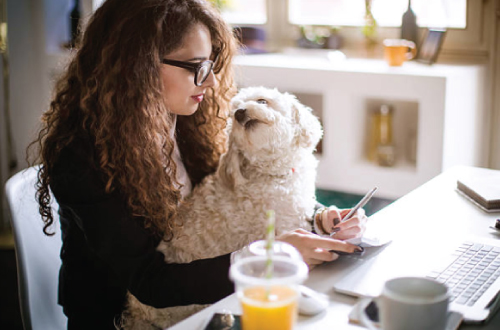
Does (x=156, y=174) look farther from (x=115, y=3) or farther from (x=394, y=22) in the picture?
(x=394, y=22)

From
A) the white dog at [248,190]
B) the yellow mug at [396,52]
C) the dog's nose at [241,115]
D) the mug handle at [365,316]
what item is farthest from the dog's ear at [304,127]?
the yellow mug at [396,52]

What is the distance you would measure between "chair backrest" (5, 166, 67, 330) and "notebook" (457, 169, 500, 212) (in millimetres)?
1035

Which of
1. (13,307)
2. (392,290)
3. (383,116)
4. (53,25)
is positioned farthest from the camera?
(53,25)

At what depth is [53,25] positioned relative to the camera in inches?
138

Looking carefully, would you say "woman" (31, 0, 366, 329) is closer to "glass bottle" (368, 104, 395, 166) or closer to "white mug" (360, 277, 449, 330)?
"white mug" (360, 277, 449, 330)

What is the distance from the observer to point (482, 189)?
1.59 m

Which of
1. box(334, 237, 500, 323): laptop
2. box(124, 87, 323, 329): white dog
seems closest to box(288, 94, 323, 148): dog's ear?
→ box(124, 87, 323, 329): white dog

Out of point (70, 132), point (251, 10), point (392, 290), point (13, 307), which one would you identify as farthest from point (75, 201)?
point (251, 10)

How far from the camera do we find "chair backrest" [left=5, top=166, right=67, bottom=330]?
4.48 ft

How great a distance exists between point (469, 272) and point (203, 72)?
0.68 m

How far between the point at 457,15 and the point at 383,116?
0.58 metres

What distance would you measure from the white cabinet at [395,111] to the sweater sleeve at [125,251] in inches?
55.9

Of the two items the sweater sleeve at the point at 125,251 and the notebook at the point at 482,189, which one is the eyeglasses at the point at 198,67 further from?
the notebook at the point at 482,189

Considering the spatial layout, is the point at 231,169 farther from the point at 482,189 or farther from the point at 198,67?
the point at 482,189
